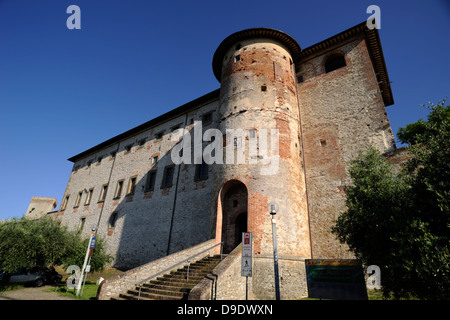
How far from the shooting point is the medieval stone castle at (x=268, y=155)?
11320 mm

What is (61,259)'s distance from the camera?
47.5 feet

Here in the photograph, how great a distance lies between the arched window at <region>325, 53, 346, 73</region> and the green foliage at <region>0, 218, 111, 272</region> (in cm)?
2031

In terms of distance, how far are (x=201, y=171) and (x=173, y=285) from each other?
914cm

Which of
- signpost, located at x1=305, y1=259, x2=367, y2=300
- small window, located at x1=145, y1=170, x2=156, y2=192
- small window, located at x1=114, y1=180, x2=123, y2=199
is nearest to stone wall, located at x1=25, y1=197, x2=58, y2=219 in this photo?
small window, located at x1=114, y1=180, x2=123, y2=199

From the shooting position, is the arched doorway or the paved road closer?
the paved road

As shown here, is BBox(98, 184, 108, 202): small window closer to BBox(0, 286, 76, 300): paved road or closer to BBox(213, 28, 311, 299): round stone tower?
BBox(0, 286, 76, 300): paved road

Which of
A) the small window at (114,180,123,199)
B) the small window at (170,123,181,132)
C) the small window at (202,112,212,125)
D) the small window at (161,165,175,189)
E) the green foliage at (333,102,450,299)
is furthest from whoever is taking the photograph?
the small window at (114,180,123,199)

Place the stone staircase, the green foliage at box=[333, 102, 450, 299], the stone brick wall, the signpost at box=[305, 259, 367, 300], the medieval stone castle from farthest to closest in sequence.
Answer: the stone brick wall < the medieval stone castle < the stone staircase < the signpost at box=[305, 259, 367, 300] < the green foliage at box=[333, 102, 450, 299]

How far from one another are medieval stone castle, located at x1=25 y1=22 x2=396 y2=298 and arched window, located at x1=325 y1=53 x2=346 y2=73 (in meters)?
0.07

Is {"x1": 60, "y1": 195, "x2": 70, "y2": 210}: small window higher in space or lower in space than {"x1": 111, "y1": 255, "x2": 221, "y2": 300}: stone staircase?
higher

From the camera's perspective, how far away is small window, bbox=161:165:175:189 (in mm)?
18906

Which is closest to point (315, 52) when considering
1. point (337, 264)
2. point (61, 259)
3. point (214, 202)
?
point (214, 202)

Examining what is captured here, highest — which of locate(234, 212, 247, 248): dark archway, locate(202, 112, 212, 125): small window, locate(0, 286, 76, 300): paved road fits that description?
locate(202, 112, 212, 125): small window

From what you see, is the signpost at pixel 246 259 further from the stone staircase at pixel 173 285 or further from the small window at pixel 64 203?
the small window at pixel 64 203
